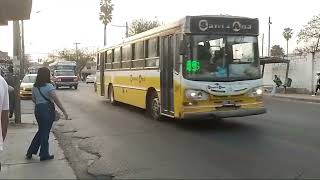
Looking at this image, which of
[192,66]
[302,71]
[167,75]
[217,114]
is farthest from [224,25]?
[302,71]

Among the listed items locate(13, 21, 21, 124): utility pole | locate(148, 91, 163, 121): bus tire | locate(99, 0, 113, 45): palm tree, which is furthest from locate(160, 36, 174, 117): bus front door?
locate(99, 0, 113, 45): palm tree

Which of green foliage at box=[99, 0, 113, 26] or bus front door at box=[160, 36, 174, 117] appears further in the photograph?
green foliage at box=[99, 0, 113, 26]

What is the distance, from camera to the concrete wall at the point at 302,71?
110ft

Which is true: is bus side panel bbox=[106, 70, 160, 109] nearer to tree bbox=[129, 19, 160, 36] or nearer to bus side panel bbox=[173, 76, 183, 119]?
bus side panel bbox=[173, 76, 183, 119]

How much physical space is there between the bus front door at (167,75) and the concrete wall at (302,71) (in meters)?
20.3

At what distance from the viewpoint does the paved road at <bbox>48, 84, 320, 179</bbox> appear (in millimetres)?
8648

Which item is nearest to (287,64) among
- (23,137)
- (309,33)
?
(309,33)

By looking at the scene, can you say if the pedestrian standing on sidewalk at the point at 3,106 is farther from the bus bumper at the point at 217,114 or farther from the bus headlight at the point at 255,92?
the bus headlight at the point at 255,92

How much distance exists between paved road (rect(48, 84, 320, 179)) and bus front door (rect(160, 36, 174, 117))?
56 cm

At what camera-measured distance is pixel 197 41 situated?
13.7 m

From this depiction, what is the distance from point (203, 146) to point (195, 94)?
253cm

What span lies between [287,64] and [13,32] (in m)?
23.0

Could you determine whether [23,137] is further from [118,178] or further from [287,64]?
[287,64]

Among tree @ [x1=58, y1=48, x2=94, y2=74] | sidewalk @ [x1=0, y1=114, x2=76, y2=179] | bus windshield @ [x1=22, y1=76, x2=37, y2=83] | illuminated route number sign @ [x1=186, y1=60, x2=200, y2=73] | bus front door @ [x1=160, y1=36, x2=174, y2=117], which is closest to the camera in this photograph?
sidewalk @ [x1=0, y1=114, x2=76, y2=179]
